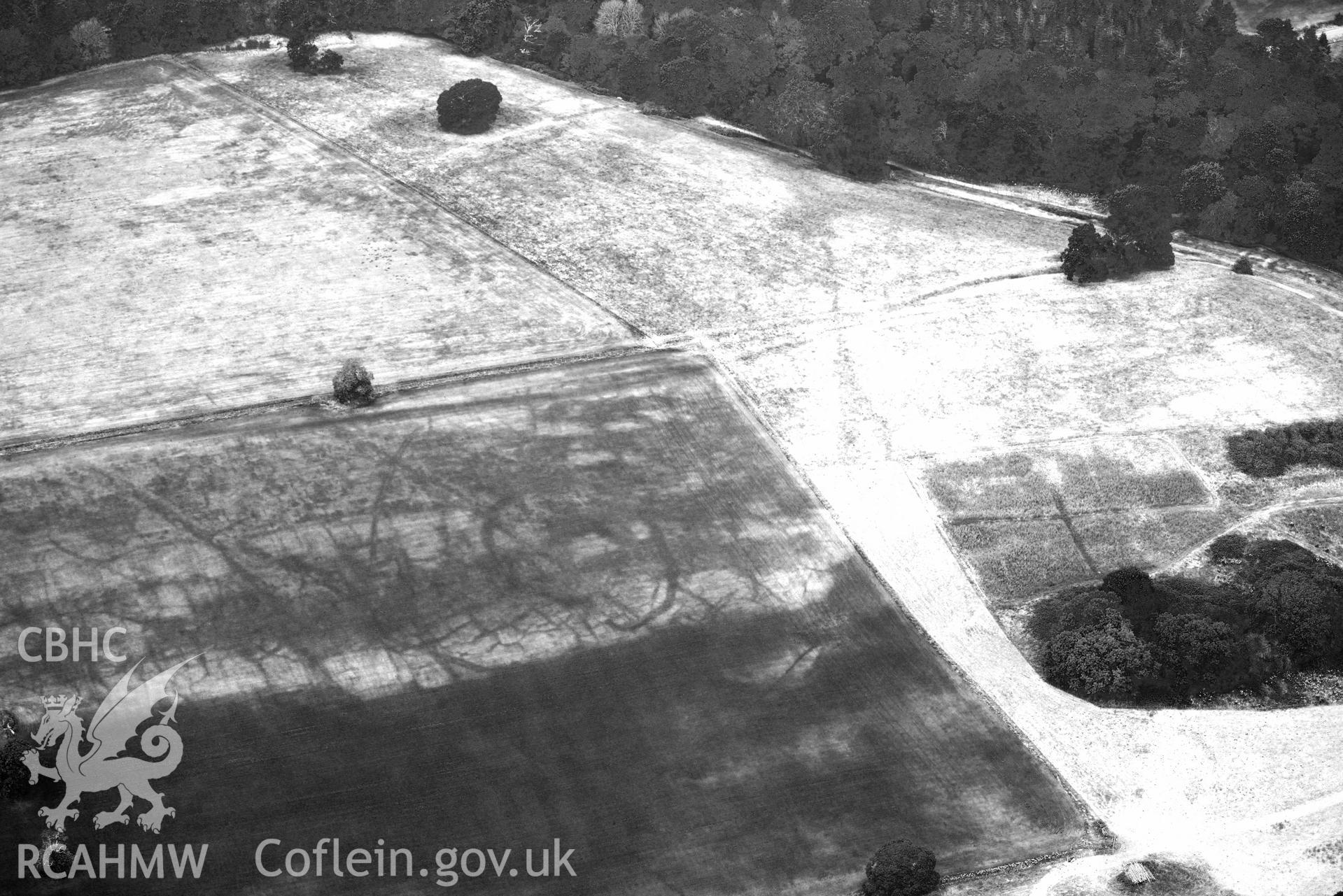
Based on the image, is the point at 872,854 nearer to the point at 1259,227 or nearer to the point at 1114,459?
the point at 1114,459

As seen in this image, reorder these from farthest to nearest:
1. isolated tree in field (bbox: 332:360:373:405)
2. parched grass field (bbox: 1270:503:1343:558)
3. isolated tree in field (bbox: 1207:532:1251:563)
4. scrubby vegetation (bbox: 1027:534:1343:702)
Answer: isolated tree in field (bbox: 332:360:373:405), parched grass field (bbox: 1270:503:1343:558), isolated tree in field (bbox: 1207:532:1251:563), scrubby vegetation (bbox: 1027:534:1343:702)

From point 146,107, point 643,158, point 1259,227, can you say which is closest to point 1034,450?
point 1259,227

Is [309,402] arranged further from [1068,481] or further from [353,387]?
[1068,481]

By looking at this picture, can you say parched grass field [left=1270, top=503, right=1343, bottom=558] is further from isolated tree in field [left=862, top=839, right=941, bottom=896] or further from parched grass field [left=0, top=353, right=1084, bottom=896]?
isolated tree in field [left=862, top=839, right=941, bottom=896]

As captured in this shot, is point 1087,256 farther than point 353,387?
Yes

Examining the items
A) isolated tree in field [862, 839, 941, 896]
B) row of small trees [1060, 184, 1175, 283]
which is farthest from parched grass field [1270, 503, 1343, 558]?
isolated tree in field [862, 839, 941, 896]

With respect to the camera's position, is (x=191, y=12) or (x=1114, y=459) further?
(x=191, y=12)

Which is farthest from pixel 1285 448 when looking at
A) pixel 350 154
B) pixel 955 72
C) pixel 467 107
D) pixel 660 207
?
pixel 350 154
